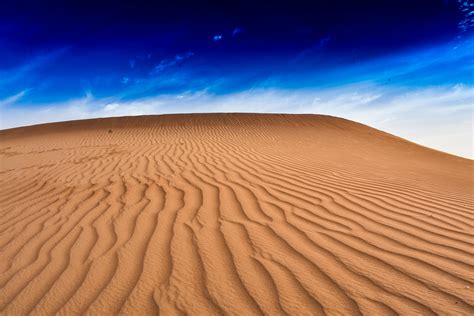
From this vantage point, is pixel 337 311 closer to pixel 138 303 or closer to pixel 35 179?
pixel 138 303

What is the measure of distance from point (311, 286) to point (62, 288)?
5.36 ft

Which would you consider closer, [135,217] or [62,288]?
[62,288]

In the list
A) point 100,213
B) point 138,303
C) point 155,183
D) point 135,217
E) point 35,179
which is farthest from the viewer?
point 35,179

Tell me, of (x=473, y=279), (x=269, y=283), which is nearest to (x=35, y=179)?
(x=269, y=283)

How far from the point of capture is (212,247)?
250 cm

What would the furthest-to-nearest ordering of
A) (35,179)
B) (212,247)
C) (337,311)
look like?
(35,179) < (212,247) < (337,311)

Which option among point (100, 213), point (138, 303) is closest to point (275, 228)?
point (138, 303)

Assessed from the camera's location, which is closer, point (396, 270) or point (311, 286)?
point (311, 286)

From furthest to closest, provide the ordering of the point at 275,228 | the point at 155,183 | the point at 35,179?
the point at 35,179 → the point at 155,183 → the point at 275,228

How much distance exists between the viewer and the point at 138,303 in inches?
72.1

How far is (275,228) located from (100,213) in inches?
79.8

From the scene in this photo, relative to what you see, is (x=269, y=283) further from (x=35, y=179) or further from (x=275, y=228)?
(x=35, y=179)

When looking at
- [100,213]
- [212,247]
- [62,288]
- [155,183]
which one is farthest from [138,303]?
[155,183]

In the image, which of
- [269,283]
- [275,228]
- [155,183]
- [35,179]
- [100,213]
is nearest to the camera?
[269,283]
